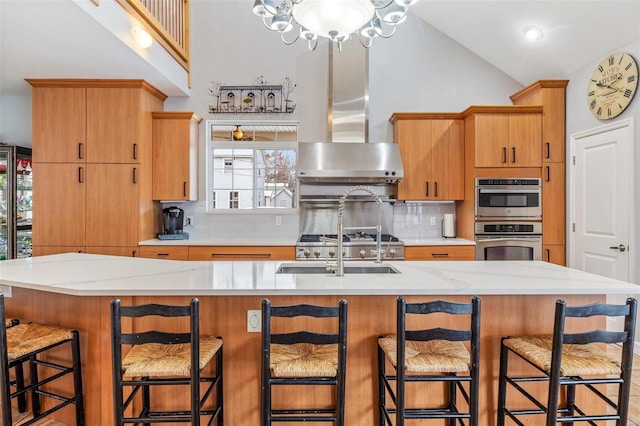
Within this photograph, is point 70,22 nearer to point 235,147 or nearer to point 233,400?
point 235,147

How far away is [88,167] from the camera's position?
148 inches

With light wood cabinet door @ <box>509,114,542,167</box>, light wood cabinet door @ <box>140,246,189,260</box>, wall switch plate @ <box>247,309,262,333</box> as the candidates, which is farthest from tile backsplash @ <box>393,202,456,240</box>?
wall switch plate @ <box>247,309,262,333</box>

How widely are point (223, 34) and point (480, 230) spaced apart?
385 cm

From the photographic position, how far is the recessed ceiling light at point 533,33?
3.50m

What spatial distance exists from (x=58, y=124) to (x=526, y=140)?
5027mm

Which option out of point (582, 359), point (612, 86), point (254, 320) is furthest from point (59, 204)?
point (612, 86)

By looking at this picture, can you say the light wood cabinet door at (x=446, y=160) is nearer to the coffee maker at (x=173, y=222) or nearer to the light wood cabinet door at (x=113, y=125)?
the coffee maker at (x=173, y=222)

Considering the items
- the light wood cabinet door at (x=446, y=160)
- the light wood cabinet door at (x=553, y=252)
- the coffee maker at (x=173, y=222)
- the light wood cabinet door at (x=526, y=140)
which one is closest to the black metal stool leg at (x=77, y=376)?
the coffee maker at (x=173, y=222)

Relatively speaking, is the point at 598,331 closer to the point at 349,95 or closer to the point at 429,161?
the point at 429,161

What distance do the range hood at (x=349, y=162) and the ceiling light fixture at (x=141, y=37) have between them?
172cm

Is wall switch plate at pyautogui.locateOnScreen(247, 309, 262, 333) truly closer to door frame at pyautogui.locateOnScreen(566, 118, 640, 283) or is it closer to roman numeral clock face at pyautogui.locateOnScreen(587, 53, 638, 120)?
door frame at pyautogui.locateOnScreen(566, 118, 640, 283)

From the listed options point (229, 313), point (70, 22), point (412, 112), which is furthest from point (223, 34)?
point (229, 313)

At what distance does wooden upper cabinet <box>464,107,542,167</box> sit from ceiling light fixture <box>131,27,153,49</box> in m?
3.29

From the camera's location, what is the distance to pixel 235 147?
452 cm
